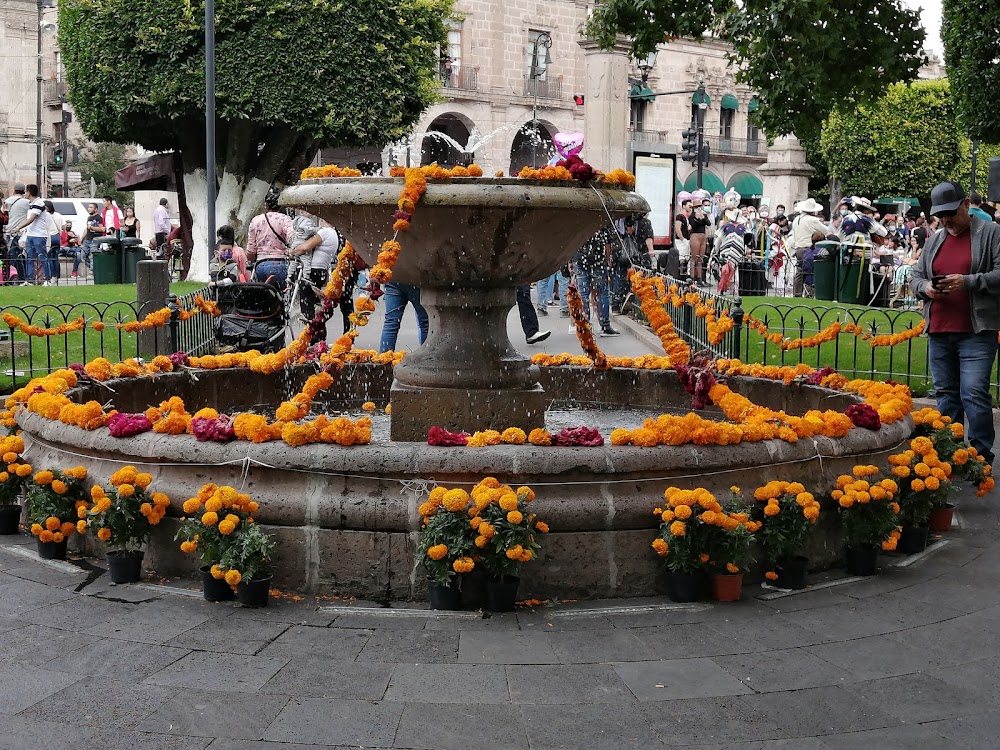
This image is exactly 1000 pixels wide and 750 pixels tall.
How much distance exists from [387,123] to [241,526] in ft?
74.2

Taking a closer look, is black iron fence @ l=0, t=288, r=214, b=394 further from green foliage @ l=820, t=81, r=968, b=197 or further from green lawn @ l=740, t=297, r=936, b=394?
green foliage @ l=820, t=81, r=968, b=197

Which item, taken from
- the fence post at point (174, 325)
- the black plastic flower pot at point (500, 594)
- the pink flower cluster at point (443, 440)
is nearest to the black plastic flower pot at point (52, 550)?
the pink flower cluster at point (443, 440)

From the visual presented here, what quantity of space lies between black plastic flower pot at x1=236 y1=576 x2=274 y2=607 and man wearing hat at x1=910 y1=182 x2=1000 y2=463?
4.57 metres

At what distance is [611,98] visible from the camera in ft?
75.6

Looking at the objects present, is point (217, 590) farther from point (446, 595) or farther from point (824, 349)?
point (824, 349)

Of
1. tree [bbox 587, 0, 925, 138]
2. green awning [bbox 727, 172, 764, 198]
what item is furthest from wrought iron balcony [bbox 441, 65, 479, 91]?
tree [bbox 587, 0, 925, 138]

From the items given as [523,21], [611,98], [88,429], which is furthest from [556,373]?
[523,21]

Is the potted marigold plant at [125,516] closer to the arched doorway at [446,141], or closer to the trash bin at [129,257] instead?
the trash bin at [129,257]

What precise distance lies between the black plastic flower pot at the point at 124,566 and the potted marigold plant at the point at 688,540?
7.64 feet

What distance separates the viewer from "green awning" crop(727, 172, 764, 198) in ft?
194

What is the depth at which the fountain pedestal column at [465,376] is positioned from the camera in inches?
274

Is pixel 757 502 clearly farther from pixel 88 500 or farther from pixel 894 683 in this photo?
pixel 88 500

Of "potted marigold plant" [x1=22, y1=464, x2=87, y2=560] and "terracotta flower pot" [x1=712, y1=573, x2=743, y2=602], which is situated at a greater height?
"potted marigold plant" [x1=22, y1=464, x2=87, y2=560]

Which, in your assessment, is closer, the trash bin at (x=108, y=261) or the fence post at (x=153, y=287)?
the fence post at (x=153, y=287)
